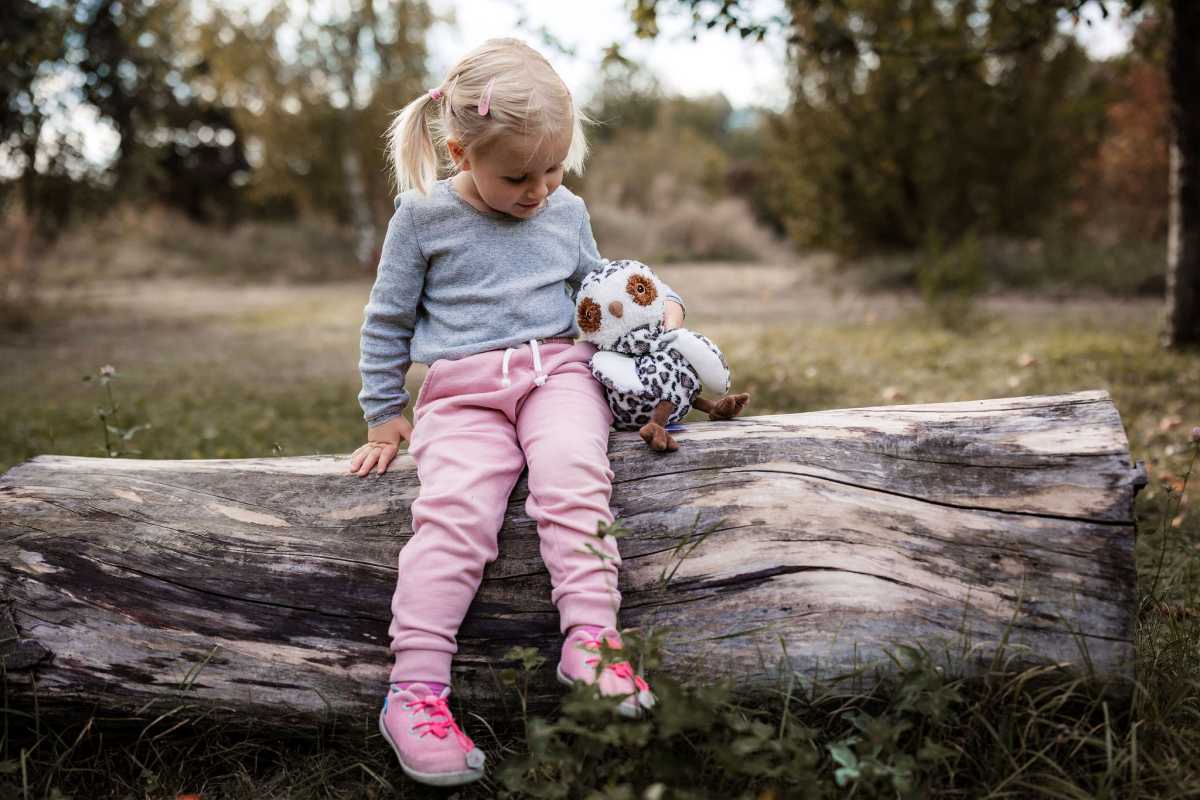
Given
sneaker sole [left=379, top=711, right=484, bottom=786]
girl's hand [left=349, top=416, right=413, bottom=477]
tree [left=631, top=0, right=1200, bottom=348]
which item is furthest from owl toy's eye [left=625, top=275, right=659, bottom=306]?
tree [left=631, top=0, right=1200, bottom=348]

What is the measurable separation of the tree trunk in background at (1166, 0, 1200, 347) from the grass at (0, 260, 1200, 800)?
11.3 inches

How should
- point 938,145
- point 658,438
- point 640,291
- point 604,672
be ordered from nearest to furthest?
point 604,672 < point 658,438 < point 640,291 < point 938,145

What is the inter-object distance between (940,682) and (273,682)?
1484mm

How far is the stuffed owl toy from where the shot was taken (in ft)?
7.88

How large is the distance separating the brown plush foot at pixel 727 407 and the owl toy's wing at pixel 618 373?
0.84 ft

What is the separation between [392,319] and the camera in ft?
8.50

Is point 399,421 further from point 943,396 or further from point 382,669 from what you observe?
point 943,396

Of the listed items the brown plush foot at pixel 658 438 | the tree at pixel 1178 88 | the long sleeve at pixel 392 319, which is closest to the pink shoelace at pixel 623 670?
the brown plush foot at pixel 658 438

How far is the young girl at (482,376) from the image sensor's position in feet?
6.61

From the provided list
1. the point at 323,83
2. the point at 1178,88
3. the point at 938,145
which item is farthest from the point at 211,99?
the point at 1178,88

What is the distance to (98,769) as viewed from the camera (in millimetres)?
2061

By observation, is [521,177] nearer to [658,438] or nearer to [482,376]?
[482,376]

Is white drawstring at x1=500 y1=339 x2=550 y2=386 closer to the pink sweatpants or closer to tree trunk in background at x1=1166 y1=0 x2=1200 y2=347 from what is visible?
the pink sweatpants

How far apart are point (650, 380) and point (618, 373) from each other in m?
0.09
